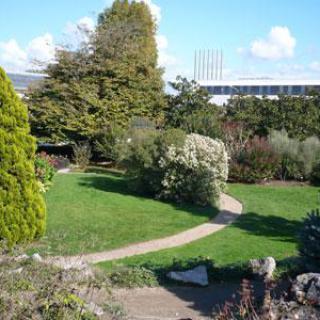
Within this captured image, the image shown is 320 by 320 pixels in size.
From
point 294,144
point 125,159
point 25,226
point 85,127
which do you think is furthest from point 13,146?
point 85,127

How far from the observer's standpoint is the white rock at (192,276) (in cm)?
770

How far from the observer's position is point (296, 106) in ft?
77.3

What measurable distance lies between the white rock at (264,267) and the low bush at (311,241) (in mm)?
662

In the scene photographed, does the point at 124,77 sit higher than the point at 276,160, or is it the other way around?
the point at 124,77

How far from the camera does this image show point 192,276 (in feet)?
25.5

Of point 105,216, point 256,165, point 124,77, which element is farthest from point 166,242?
point 124,77

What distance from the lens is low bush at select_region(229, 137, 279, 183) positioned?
20250 millimetres

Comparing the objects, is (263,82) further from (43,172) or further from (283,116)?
(43,172)

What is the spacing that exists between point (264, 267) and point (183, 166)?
7.43 meters

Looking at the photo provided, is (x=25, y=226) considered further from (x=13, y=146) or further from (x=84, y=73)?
(x=84, y=73)

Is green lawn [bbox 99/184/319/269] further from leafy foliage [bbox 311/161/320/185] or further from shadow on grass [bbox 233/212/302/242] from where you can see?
leafy foliage [bbox 311/161/320/185]

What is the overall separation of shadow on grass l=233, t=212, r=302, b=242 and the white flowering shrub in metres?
1.34

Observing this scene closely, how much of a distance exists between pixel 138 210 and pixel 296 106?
1204 cm

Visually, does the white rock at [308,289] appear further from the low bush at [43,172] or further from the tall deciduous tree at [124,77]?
the tall deciduous tree at [124,77]
